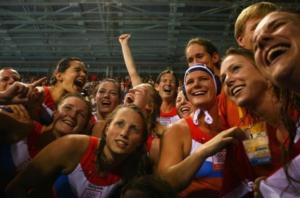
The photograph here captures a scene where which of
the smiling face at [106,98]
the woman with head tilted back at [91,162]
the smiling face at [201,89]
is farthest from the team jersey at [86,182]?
the smiling face at [106,98]

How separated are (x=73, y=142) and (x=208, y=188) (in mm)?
1004

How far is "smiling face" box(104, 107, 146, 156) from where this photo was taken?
108 inches

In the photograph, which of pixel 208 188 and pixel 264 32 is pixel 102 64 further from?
pixel 264 32

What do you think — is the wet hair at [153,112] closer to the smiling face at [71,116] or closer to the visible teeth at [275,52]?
the smiling face at [71,116]

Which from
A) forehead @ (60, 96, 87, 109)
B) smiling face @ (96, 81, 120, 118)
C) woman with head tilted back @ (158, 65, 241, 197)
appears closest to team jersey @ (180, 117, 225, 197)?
woman with head tilted back @ (158, 65, 241, 197)

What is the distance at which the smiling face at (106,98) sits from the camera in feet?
13.3

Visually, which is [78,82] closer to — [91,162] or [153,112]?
[153,112]

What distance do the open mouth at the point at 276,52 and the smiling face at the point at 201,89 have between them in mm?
1183

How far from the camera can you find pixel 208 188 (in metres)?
2.52

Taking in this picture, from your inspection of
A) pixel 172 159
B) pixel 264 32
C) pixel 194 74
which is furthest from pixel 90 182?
pixel 264 32

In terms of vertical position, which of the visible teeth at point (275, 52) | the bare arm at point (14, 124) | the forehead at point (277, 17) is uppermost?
the forehead at point (277, 17)

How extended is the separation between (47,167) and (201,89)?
1.24m

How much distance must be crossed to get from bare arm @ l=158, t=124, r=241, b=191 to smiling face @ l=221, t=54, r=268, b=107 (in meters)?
0.23

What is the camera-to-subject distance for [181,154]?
247cm
